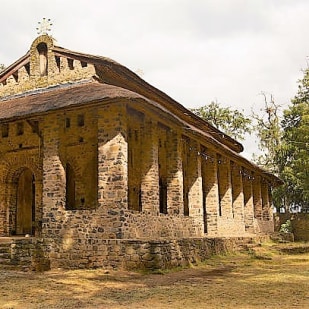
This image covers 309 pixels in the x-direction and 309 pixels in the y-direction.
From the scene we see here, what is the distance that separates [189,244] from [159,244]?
6.18ft

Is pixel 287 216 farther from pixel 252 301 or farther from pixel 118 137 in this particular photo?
pixel 252 301

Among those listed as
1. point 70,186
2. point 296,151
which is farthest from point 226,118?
point 70,186

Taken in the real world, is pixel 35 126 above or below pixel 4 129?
below

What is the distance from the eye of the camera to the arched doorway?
16125 mm

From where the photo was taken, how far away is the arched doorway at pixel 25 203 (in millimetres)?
16125

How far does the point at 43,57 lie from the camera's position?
1498 centimetres

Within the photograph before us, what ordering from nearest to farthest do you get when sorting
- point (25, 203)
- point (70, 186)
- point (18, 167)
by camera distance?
point (18, 167) → point (70, 186) → point (25, 203)

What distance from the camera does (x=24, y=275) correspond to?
34.4ft

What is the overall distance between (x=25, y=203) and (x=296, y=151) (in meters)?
18.2

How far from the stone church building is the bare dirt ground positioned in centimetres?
90

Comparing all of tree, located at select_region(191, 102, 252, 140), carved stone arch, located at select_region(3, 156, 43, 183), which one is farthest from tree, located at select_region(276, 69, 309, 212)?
carved stone arch, located at select_region(3, 156, 43, 183)

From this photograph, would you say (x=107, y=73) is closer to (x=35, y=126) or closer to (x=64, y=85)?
(x=64, y=85)

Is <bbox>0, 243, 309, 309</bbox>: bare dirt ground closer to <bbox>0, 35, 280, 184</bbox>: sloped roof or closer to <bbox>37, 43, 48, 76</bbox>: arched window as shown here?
<bbox>0, 35, 280, 184</bbox>: sloped roof

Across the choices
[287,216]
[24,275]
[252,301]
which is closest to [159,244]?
[24,275]
